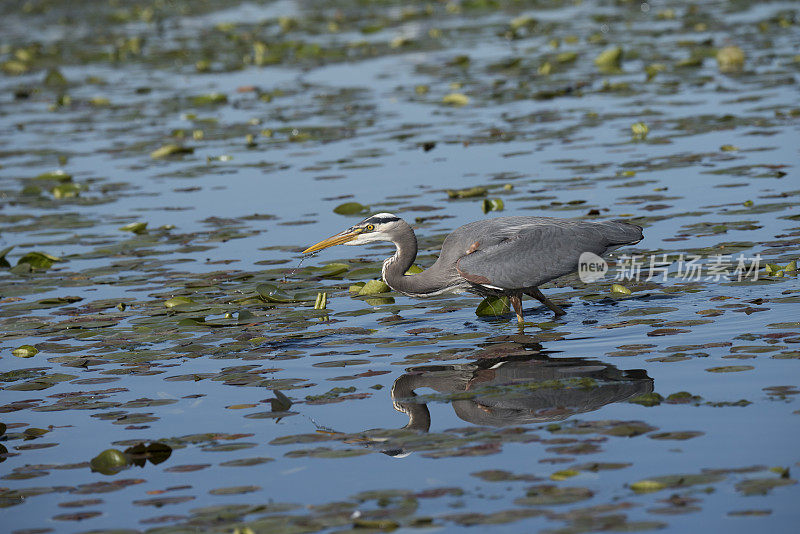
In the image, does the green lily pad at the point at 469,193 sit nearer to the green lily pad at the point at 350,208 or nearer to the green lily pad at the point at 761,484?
the green lily pad at the point at 350,208

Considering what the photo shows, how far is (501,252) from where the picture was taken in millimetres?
8195

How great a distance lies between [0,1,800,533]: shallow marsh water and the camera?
5.45m

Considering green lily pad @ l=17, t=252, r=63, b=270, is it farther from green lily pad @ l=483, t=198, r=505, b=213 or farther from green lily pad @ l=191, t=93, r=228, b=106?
green lily pad @ l=191, t=93, r=228, b=106

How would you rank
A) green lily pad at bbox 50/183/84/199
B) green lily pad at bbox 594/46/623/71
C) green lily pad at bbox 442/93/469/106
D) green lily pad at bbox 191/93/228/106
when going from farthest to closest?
green lily pad at bbox 191/93/228/106 → green lily pad at bbox 594/46/623/71 → green lily pad at bbox 442/93/469/106 → green lily pad at bbox 50/183/84/199

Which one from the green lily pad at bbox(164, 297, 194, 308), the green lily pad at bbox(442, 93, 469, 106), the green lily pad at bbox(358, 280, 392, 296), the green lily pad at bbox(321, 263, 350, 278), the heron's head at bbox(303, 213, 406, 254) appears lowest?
the green lily pad at bbox(358, 280, 392, 296)

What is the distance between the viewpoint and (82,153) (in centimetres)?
1658

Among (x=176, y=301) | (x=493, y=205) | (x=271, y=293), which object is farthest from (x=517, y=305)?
(x=493, y=205)

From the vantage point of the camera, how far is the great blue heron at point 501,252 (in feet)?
26.8

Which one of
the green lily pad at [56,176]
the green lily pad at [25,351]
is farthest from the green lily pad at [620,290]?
the green lily pad at [56,176]

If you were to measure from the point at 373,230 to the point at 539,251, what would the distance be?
1.20m

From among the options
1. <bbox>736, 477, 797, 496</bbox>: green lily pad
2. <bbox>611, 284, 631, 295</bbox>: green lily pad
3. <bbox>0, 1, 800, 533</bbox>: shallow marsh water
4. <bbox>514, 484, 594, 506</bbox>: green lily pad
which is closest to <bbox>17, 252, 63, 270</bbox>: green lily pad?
<bbox>0, 1, 800, 533</bbox>: shallow marsh water

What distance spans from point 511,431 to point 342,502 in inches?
42.8

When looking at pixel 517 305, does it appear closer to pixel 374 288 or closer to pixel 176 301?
pixel 374 288

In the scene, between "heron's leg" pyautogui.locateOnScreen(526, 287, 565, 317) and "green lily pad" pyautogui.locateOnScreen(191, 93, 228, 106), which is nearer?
"heron's leg" pyautogui.locateOnScreen(526, 287, 565, 317)
